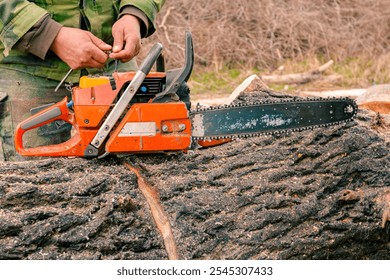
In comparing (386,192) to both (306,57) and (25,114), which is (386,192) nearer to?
(25,114)

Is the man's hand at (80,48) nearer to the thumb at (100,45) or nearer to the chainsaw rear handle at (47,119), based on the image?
the thumb at (100,45)

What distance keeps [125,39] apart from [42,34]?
347mm

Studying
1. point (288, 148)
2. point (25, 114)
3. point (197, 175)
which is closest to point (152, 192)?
point (197, 175)

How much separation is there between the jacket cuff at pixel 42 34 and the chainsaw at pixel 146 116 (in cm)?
34

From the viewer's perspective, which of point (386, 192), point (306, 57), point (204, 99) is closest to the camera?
point (386, 192)

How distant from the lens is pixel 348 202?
2732 millimetres

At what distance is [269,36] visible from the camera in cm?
870

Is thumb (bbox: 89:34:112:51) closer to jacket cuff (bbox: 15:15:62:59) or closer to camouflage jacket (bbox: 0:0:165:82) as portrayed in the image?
jacket cuff (bbox: 15:15:62:59)

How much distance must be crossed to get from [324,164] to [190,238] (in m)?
0.73

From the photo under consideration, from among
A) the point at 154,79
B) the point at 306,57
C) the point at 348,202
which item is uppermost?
the point at 154,79

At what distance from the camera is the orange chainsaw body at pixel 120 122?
249 cm

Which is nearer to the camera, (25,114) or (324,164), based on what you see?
(324,164)

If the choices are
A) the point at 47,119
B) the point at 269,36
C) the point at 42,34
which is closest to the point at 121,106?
the point at 47,119

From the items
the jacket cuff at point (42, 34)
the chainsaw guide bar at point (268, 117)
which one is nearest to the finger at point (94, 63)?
the jacket cuff at point (42, 34)
